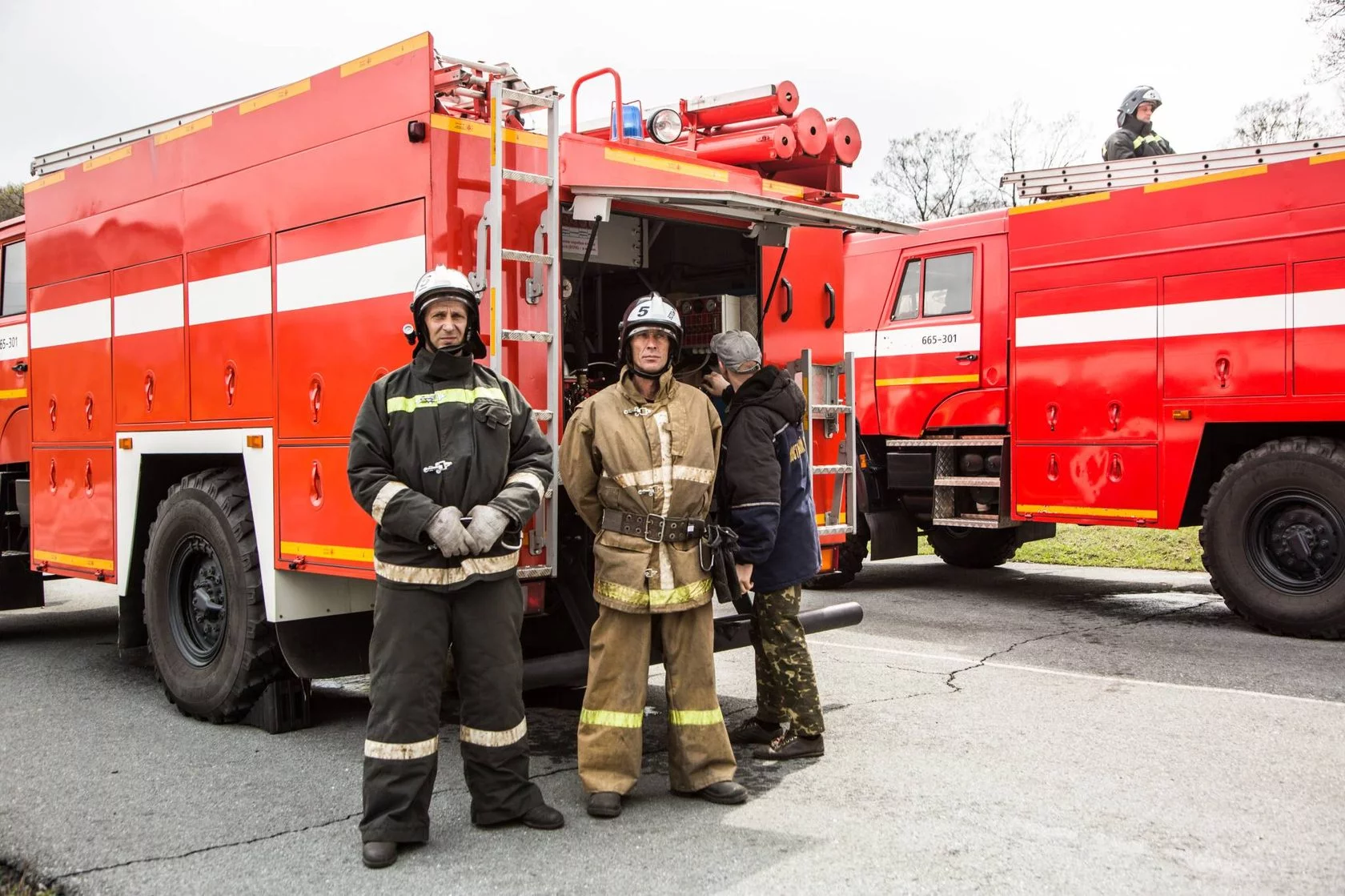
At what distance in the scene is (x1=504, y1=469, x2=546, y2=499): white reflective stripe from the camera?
14.9 feet

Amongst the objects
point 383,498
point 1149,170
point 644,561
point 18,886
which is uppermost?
point 1149,170

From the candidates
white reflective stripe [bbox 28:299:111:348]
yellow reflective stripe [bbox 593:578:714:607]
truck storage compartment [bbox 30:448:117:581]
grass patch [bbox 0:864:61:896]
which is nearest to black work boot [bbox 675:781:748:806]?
yellow reflective stripe [bbox 593:578:714:607]

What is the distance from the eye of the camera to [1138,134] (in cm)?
1007

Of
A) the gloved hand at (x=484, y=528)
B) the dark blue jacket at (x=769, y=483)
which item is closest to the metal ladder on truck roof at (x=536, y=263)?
the gloved hand at (x=484, y=528)

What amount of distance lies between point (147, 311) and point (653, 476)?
3339 millimetres

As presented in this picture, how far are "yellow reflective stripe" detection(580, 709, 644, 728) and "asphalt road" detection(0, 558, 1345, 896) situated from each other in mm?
321

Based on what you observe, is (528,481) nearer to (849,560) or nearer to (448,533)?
(448,533)

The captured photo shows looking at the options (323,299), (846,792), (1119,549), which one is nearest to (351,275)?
(323,299)

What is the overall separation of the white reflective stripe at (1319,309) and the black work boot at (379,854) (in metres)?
5.59

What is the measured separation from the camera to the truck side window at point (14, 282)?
322 inches

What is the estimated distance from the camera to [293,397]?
571 centimetres

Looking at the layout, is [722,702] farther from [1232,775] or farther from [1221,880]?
[1221,880]

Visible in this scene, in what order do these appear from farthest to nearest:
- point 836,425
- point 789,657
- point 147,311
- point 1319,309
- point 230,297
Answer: point 1319,309 < point 836,425 < point 147,311 < point 230,297 < point 789,657

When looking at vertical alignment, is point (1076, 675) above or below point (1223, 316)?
below
